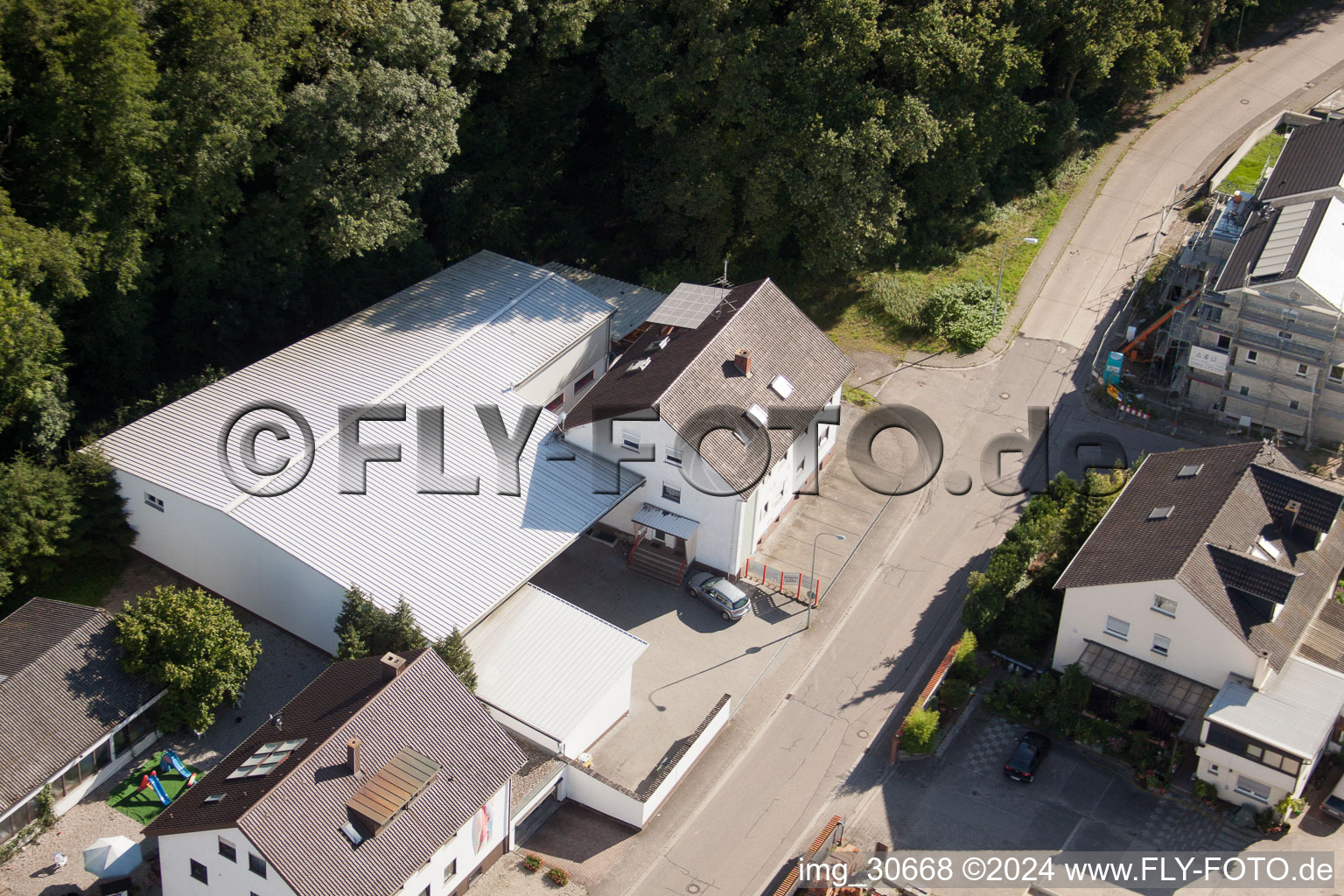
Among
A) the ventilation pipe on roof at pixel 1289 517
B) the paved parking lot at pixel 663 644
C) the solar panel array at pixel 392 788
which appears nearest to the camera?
the solar panel array at pixel 392 788

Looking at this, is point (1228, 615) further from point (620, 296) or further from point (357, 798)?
point (620, 296)

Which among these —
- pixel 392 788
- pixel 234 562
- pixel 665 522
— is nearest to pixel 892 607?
pixel 665 522

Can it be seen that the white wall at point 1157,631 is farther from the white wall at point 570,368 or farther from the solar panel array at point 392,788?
the solar panel array at point 392,788

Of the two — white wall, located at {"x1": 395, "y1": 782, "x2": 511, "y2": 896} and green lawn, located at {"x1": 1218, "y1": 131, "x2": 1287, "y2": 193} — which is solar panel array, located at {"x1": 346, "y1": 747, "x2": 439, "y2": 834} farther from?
green lawn, located at {"x1": 1218, "y1": 131, "x2": 1287, "y2": 193}

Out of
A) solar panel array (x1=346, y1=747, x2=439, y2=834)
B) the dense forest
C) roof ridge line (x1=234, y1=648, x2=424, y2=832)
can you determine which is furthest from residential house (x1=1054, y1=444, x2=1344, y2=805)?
solar panel array (x1=346, y1=747, x2=439, y2=834)

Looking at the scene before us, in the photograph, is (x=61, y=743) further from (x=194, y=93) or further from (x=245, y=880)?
(x=194, y=93)

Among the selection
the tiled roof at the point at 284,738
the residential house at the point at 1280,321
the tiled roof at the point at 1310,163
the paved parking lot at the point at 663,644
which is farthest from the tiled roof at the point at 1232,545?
the tiled roof at the point at 284,738
